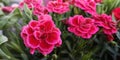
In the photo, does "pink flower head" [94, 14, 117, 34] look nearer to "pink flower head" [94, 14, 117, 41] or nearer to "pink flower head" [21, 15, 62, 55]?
"pink flower head" [94, 14, 117, 41]

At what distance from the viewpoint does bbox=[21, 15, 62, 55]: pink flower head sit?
134 centimetres

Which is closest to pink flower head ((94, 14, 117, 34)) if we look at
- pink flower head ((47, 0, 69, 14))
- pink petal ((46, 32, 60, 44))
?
pink flower head ((47, 0, 69, 14))

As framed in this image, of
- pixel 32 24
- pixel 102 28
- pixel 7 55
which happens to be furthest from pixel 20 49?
pixel 102 28

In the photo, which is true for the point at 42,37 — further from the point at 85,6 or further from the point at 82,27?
the point at 85,6

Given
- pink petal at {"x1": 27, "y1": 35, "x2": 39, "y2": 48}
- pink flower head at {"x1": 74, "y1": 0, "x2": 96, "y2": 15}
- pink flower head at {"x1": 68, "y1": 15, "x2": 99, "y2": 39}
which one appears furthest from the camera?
pink flower head at {"x1": 74, "y1": 0, "x2": 96, "y2": 15}

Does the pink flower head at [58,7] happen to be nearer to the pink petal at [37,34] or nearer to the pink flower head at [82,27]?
the pink flower head at [82,27]

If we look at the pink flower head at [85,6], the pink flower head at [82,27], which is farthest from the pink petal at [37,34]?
the pink flower head at [85,6]

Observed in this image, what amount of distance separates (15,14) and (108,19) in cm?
55

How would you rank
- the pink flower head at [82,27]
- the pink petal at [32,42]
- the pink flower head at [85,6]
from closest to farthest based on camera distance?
the pink petal at [32,42] → the pink flower head at [82,27] → the pink flower head at [85,6]

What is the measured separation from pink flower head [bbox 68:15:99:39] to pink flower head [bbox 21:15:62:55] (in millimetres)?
139

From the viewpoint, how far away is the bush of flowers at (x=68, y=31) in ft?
4.84

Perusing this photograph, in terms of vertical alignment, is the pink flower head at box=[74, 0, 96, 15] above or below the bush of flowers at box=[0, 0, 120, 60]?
above

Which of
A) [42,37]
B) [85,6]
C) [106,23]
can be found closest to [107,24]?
[106,23]

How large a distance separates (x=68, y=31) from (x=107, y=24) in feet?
0.76
